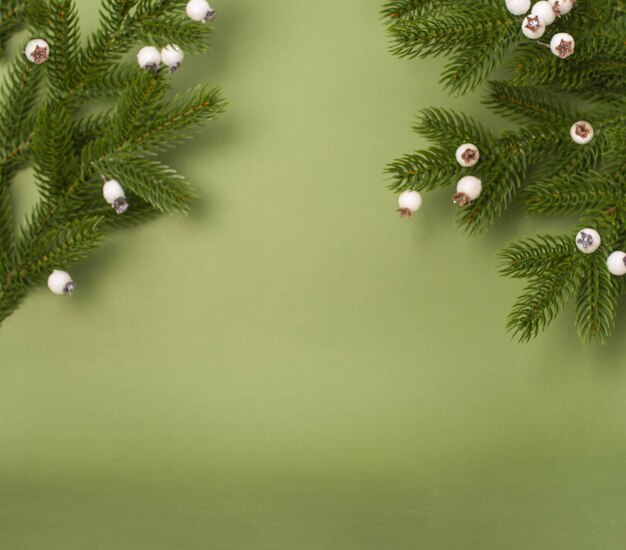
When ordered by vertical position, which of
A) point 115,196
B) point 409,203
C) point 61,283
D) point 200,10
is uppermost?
point 200,10

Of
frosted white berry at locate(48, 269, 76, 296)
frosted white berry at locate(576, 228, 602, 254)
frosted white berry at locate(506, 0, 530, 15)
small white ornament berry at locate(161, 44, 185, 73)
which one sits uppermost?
frosted white berry at locate(506, 0, 530, 15)

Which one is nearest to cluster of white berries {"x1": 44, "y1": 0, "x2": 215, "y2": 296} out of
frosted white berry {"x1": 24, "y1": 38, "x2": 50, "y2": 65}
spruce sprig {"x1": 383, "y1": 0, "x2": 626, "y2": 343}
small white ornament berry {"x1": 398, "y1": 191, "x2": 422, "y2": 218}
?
frosted white berry {"x1": 24, "y1": 38, "x2": 50, "y2": 65}

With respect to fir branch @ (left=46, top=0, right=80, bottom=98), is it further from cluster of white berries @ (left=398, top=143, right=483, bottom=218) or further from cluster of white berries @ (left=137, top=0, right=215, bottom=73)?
cluster of white berries @ (left=398, top=143, right=483, bottom=218)

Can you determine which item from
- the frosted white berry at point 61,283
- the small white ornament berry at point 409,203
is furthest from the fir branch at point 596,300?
the frosted white berry at point 61,283

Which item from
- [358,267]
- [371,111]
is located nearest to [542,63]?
[371,111]

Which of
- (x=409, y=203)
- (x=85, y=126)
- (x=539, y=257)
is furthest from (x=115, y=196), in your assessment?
(x=539, y=257)

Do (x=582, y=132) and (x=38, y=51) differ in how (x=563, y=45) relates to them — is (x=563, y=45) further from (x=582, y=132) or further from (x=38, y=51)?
(x=38, y=51)
